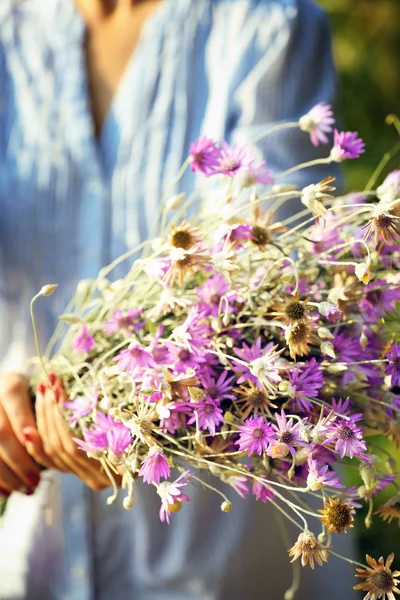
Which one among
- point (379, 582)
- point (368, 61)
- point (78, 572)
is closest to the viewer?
point (379, 582)

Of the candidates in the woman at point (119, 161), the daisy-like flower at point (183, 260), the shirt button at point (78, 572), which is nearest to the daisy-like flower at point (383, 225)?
the daisy-like flower at point (183, 260)

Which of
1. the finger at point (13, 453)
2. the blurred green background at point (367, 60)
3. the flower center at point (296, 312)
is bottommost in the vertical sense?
the blurred green background at point (367, 60)

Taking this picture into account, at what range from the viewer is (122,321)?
58 centimetres

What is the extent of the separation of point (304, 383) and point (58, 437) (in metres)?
0.23

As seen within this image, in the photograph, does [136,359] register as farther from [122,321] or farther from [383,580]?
[383,580]

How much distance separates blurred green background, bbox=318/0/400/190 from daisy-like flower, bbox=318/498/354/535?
10.8 feet

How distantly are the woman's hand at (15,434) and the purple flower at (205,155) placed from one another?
0.26m

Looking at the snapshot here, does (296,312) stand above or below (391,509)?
above

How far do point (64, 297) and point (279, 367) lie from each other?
0.52m

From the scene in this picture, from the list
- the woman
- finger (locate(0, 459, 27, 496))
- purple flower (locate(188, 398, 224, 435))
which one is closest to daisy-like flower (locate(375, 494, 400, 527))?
purple flower (locate(188, 398, 224, 435))

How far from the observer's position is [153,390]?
50 cm

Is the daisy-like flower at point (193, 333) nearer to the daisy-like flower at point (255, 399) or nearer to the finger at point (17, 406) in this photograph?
the daisy-like flower at point (255, 399)

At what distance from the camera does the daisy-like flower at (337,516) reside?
0.45 m

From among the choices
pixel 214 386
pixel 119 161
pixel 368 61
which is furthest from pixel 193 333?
pixel 368 61
